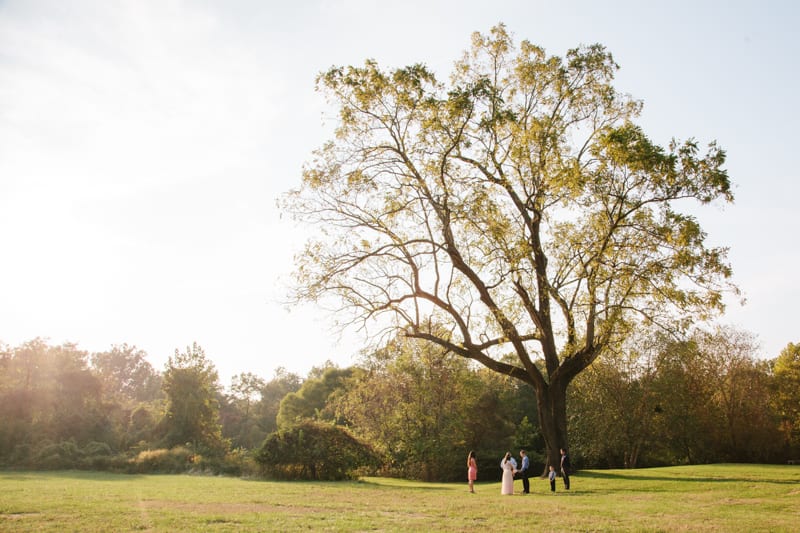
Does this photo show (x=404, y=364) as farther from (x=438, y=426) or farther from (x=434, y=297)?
(x=434, y=297)

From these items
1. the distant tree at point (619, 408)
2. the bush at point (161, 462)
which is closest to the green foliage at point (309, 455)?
the bush at point (161, 462)

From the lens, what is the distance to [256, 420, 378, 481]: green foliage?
32.7 metres

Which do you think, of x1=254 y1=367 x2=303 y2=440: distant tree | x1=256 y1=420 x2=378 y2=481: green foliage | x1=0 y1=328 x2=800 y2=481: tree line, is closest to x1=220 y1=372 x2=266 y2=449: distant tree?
x1=254 y1=367 x2=303 y2=440: distant tree

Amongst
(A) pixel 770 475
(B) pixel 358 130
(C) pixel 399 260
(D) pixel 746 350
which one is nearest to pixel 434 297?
(C) pixel 399 260

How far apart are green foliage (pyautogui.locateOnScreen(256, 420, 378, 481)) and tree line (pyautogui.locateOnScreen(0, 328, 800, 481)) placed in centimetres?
155

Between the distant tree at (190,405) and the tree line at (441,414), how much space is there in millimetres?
90

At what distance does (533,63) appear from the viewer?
27016 mm

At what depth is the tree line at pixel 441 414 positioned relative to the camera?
39625 mm

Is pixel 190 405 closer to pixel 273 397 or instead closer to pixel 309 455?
pixel 309 455

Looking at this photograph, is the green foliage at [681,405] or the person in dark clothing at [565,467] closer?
the person in dark clothing at [565,467]

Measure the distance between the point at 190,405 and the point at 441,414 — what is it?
18456mm

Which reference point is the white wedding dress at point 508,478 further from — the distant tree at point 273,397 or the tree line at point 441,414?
the distant tree at point 273,397

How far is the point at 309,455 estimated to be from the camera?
32656 mm

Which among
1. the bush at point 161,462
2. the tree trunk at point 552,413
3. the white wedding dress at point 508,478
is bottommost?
the bush at point 161,462
